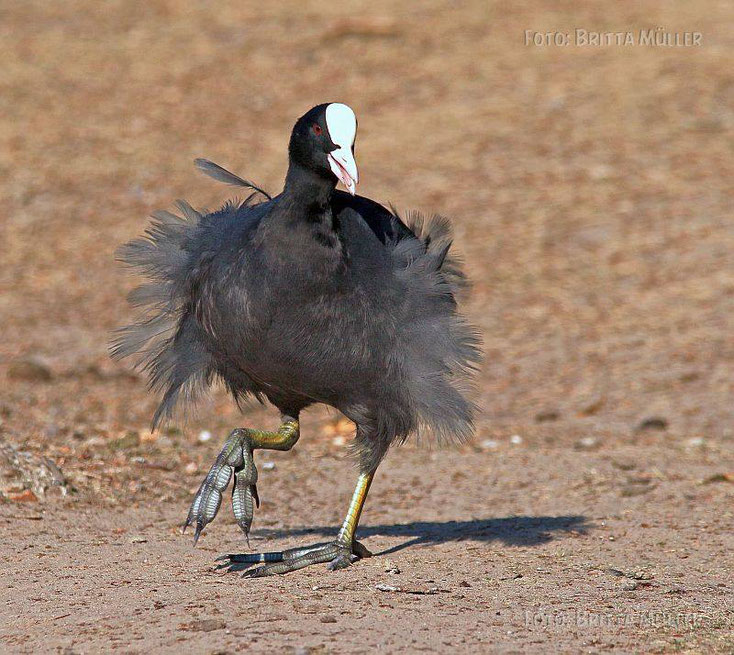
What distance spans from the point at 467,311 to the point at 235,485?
5916 mm

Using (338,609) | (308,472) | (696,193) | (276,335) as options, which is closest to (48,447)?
(308,472)

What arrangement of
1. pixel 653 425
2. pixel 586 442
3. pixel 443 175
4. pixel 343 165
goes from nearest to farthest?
pixel 343 165, pixel 586 442, pixel 653 425, pixel 443 175

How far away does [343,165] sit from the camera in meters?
4.87

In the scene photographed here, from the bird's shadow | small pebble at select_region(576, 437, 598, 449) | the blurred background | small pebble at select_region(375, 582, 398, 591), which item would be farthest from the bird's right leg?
small pebble at select_region(576, 437, 598, 449)

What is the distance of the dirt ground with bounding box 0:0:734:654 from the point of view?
15.6ft

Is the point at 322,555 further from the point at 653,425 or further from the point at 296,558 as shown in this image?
the point at 653,425

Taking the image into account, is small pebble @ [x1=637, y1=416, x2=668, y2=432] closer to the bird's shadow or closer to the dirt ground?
the dirt ground

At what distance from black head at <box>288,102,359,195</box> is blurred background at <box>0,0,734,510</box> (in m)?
2.69

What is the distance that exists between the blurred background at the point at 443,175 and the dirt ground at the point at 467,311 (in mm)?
38

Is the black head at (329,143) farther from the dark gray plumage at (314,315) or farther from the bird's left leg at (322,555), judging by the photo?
the bird's left leg at (322,555)

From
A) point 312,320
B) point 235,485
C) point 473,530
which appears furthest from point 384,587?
point 473,530

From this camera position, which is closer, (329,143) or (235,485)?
(329,143)

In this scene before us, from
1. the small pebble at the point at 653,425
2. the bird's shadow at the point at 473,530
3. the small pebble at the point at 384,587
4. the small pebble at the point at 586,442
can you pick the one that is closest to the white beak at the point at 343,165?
the small pebble at the point at 384,587

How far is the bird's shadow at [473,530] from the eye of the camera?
237 inches
